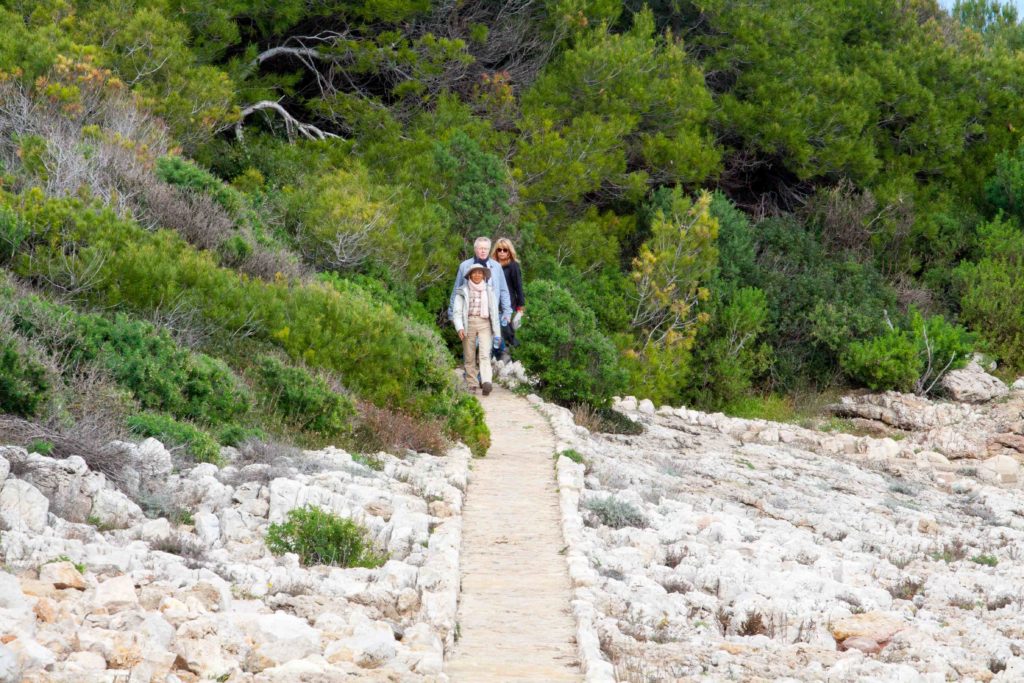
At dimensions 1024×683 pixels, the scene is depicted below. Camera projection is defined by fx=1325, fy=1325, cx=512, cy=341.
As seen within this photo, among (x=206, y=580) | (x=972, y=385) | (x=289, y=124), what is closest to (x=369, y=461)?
(x=206, y=580)

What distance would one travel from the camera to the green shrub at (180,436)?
10211 millimetres

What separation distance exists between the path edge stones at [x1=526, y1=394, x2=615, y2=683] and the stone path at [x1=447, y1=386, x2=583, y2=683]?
0.07m

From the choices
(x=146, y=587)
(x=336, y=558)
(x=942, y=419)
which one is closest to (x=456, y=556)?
(x=336, y=558)

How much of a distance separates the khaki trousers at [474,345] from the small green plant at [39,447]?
25.1 ft

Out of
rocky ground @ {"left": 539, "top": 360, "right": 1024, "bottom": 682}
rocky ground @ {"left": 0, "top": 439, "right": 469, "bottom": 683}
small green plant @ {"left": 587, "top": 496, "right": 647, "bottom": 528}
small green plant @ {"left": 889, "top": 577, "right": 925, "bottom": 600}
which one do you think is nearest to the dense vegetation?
rocky ground @ {"left": 0, "top": 439, "right": 469, "bottom": 683}

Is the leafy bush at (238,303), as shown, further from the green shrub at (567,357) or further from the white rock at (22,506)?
the white rock at (22,506)

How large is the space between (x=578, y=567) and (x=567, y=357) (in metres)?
9.12

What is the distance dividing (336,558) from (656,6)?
A: 78.7ft

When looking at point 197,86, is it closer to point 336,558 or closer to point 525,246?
point 525,246

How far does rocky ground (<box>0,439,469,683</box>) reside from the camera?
20.1 ft

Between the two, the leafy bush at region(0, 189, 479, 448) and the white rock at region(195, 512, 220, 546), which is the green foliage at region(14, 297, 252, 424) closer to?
the leafy bush at region(0, 189, 479, 448)

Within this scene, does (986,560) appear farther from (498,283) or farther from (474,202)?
(474,202)

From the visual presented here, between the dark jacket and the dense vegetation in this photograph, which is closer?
the dense vegetation

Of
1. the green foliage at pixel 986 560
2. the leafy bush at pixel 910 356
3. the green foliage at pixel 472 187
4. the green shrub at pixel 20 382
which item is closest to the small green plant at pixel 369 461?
the green shrub at pixel 20 382
